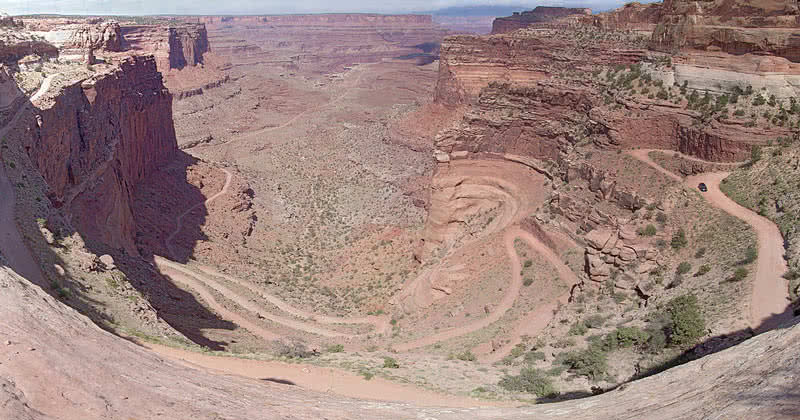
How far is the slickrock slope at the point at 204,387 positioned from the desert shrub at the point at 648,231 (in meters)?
11.8

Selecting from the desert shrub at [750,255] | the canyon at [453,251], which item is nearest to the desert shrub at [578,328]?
the canyon at [453,251]

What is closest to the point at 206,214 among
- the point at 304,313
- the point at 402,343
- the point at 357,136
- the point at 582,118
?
the point at 304,313

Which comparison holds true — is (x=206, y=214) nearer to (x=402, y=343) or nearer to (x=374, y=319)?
(x=374, y=319)

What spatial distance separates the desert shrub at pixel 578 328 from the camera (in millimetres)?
19030

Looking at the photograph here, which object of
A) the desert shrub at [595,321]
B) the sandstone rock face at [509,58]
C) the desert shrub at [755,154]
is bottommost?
the desert shrub at [595,321]

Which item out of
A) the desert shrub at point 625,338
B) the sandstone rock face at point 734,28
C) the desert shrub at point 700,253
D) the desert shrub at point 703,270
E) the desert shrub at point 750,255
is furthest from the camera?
the sandstone rock face at point 734,28

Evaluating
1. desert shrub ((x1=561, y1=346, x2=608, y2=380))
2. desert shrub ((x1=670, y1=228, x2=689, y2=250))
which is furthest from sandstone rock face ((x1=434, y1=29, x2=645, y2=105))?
desert shrub ((x1=561, y1=346, x2=608, y2=380))

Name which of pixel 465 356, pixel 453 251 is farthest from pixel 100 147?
pixel 465 356

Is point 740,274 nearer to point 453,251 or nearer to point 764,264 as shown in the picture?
point 764,264

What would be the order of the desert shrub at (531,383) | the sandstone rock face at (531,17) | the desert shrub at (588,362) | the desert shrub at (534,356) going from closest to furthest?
the desert shrub at (531,383) → the desert shrub at (588,362) → the desert shrub at (534,356) → the sandstone rock face at (531,17)

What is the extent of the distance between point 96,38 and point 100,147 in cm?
2098

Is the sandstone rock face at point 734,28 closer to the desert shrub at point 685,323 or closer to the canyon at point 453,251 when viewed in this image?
the canyon at point 453,251

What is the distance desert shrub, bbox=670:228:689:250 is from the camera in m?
21.2

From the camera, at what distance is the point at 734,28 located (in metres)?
28.1
